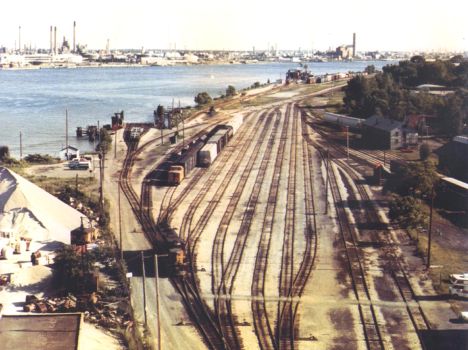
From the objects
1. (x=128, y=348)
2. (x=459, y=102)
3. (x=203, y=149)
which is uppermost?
(x=459, y=102)

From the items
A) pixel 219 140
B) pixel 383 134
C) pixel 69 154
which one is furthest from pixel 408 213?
pixel 69 154

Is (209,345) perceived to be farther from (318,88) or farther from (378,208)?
(318,88)

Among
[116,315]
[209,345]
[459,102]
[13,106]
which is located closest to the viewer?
[209,345]

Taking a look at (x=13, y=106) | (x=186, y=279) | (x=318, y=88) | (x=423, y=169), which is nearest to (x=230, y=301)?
(x=186, y=279)

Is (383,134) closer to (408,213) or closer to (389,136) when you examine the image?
(389,136)

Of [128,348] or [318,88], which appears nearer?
[128,348]

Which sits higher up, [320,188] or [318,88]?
[318,88]

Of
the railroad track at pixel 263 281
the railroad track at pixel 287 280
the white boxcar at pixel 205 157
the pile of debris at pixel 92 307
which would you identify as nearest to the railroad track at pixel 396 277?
the railroad track at pixel 287 280

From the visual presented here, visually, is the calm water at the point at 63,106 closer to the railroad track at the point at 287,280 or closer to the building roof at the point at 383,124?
the building roof at the point at 383,124
